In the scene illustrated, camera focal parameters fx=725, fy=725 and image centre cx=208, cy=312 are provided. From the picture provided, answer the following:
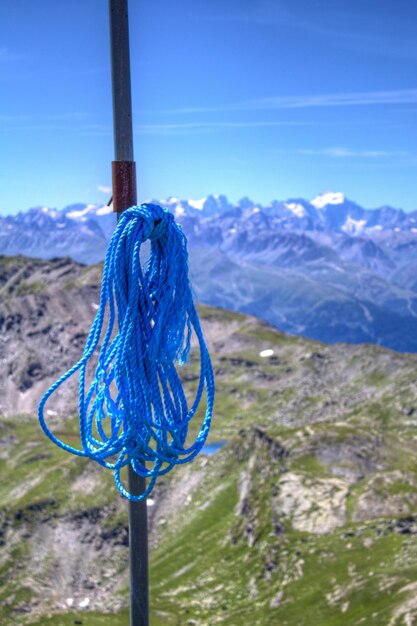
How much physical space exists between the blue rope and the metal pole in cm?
30

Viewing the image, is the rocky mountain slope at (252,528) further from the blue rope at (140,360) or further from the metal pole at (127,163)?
the blue rope at (140,360)

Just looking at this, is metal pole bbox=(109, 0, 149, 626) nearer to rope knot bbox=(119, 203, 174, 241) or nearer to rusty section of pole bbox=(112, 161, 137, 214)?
rusty section of pole bbox=(112, 161, 137, 214)

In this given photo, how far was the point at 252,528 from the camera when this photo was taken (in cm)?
10569

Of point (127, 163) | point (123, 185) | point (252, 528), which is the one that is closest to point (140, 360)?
point (123, 185)

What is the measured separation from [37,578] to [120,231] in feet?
391

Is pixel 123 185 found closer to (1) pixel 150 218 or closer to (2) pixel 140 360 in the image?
(1) pixel 150 218

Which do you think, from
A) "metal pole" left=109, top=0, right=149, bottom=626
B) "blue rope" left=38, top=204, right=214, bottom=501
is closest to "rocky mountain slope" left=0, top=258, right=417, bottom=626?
"metal pole" left=109, top=0, right=149, bottom=626

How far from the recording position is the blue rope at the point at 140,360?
963 cm

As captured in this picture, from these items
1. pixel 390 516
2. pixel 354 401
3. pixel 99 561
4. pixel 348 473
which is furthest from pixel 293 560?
pixel 354 401

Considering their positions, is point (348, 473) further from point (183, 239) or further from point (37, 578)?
point (183, 239)

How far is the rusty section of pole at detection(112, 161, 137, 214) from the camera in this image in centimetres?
969

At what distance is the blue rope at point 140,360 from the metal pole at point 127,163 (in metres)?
0.30

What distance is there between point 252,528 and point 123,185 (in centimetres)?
10171

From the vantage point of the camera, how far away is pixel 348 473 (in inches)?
4208
